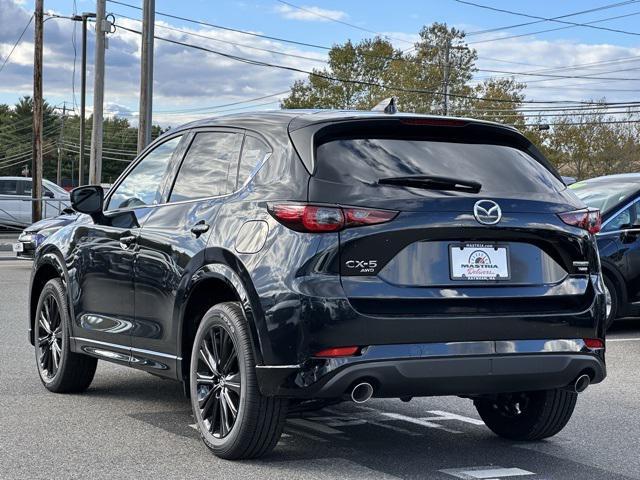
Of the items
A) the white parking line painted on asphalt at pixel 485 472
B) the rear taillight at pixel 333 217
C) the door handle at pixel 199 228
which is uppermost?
the rear taillight at pixel 333 217

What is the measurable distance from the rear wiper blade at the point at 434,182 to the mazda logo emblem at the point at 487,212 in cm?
10

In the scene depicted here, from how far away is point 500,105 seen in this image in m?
82.8

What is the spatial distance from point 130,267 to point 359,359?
2.10 metres

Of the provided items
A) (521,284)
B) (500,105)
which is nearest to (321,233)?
(521,284)

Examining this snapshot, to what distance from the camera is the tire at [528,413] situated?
20.9ft

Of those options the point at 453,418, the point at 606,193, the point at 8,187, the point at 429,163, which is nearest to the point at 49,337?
the point at 453,418

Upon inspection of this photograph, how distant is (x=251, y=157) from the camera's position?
239 inches

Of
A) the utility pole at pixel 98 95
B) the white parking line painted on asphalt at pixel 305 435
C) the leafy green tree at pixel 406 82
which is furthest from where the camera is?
the leafy green tree at pixel 406 82

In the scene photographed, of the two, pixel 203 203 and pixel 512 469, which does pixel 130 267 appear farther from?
pixel 512 469

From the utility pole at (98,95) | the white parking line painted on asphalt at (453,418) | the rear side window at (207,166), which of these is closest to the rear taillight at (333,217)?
the rear side window at (207,166)

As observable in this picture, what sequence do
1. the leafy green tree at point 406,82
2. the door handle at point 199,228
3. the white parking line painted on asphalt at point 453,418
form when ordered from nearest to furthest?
the door handle at point 199,228 < the white parking line painted on asphalt at point 453,418 < the leafy green tree at point 406,82

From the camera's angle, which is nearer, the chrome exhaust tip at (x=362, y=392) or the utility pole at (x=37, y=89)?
the chrome exhaust tip at (x=362, y=392)

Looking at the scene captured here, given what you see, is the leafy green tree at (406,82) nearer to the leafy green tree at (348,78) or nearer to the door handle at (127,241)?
the leafy green tree at (348,78)

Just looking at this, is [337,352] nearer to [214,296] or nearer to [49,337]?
[214,296]
